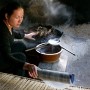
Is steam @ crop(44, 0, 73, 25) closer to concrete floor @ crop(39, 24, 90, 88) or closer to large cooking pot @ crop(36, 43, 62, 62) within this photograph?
concrete floor @ crop(39, 24, 90, 88)

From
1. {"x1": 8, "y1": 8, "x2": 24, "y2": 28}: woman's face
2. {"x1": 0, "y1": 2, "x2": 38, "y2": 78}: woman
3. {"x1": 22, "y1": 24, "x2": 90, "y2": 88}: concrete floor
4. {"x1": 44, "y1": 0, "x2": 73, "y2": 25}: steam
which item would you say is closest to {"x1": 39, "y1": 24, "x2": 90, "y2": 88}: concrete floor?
{"x1": 22, "y1": 24, "x2": 90, "y2": 88}: concrete floor

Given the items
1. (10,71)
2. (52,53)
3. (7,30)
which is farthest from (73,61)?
(7,30)

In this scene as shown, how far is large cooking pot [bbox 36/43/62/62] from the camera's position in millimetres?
3148

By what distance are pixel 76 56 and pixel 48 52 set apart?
0.61 metres

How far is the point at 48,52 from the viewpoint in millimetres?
3281

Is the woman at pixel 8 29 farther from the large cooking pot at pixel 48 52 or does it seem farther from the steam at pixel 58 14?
the steam at pixel 58 14

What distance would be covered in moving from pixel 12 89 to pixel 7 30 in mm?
641

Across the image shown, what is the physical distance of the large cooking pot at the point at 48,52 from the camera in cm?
315

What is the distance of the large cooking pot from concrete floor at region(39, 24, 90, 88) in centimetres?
7

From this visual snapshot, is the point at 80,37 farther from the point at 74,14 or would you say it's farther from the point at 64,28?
the point at 74,14

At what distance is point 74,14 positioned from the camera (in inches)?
192

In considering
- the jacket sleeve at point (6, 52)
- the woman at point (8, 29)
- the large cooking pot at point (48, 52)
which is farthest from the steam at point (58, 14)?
the jacket sleeve at point (6, 52)

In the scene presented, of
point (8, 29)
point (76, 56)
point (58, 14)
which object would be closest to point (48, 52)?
point (76, 56)

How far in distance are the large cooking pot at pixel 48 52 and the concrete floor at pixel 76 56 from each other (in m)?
0.07
